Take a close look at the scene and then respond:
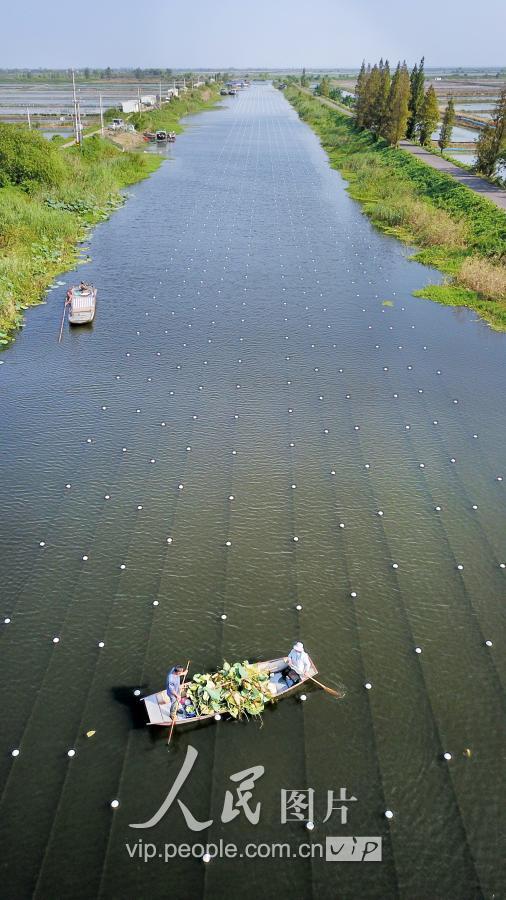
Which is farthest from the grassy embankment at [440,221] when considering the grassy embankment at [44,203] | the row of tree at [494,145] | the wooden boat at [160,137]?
the wooden boat at [160,137]

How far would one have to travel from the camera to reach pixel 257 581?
40.2 ft

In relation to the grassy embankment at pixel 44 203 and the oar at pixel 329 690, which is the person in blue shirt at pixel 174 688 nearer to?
the oar at pixel 329 690

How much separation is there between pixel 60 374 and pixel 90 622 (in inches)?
433

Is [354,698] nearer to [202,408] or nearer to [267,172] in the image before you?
[202,408]

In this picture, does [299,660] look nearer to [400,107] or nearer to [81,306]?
[81,306]

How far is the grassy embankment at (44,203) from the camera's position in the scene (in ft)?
86.8

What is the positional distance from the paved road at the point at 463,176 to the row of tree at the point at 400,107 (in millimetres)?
1978

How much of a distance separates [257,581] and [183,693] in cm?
314

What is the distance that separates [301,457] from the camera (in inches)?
631

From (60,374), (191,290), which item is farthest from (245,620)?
(191,290)

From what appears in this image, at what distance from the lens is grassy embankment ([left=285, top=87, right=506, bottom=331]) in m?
27.3

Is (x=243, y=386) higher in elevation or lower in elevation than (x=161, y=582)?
higher

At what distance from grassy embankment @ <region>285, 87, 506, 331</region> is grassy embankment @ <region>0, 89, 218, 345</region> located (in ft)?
57.8

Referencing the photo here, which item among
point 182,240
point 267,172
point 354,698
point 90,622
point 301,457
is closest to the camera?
point 354,698
